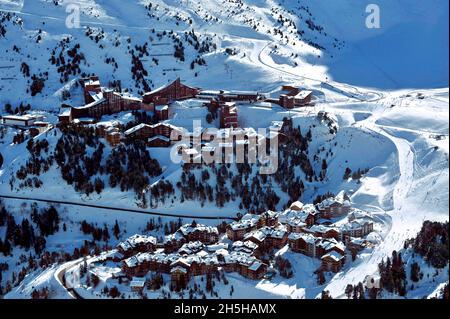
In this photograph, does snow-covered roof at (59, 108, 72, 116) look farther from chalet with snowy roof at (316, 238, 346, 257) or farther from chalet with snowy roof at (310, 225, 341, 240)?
chalet with snowy roof at (316, 238, 346, 257)

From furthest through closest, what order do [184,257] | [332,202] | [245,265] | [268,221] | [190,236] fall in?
1. [332,202]
2. [268,221]
3. [190,236]
4. [184,257]
5. [245,265]

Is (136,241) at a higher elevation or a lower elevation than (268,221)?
lower

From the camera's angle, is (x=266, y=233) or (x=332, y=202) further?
(x=332, y=202)

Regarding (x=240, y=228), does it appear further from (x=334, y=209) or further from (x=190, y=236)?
(x=334, y=209)

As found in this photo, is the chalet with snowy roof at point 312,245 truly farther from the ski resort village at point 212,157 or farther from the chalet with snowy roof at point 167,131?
the chalet with snowy roof at point 167,131

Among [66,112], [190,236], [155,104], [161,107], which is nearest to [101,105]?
[66,112]

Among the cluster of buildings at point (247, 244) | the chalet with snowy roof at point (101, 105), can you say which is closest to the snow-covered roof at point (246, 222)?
the cluster of buildings at point (247, 244)

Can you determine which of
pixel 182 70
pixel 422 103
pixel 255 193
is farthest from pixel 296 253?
pixel 182 70
